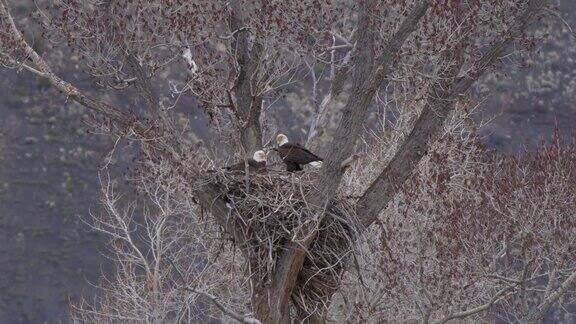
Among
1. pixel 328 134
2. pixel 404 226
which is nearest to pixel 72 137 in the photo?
pixel 328 134

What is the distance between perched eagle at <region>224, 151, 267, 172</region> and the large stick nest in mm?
83

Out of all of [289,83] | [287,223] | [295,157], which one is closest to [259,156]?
[295,157]

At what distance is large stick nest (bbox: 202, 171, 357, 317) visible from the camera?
451 inches

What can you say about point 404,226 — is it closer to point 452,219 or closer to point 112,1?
point 452,219

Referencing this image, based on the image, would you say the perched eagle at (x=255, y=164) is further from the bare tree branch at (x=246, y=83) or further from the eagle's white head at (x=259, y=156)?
the bare tree branch at (x=246, y=83)

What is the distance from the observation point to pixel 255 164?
11.7 m

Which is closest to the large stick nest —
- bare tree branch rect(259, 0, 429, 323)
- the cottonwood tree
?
the cottonwood tree

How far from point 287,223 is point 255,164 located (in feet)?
2.29

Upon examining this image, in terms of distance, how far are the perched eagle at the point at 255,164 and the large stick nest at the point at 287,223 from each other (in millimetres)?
83

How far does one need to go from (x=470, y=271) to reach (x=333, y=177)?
2.92m

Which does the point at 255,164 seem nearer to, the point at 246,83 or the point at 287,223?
the point at 287,223

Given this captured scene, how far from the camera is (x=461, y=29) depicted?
12070 mm

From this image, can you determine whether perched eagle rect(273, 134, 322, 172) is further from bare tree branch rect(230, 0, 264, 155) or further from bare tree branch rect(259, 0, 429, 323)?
bare tree branch rect(259, 0, 429, 323)

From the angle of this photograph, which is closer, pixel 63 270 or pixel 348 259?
pixel 348 259
